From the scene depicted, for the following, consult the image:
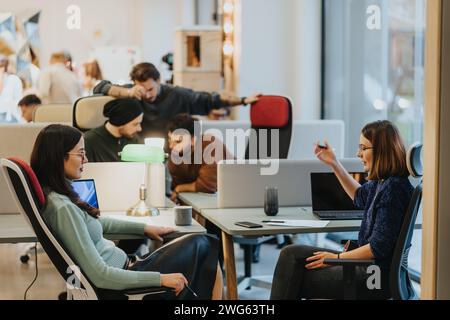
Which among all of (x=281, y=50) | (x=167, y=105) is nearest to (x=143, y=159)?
(x=167, y=105)

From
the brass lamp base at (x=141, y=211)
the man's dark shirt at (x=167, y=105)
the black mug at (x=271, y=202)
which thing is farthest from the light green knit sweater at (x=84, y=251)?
the man's dark shirt at (x=167, y=105)

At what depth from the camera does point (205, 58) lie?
8.35 m

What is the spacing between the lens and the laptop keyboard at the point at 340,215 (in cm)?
417

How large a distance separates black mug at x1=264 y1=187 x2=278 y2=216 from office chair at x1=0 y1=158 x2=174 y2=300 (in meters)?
1.27

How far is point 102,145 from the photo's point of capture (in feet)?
16.6

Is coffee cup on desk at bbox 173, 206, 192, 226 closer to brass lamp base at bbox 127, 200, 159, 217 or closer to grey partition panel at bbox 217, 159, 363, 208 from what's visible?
brass lamp base at bbox 127, 200, 159, 217

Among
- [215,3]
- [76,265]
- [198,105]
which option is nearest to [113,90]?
[198,105]

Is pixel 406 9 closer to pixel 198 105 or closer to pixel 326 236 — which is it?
pixel 198 105

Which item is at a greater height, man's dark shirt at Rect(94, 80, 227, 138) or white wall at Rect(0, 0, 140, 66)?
white wall at Rect(0, 0, 140, 66)

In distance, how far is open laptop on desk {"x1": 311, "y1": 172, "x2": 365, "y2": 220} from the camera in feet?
14.1

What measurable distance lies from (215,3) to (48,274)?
19.8 feet

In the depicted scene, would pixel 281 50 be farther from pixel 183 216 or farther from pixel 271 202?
pixel 183 216

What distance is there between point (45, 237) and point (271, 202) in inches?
59.6

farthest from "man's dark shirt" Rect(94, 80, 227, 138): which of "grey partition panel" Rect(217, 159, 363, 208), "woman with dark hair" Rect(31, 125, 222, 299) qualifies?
"woman with dark hair" Rect(31, 125, 222, 299)
